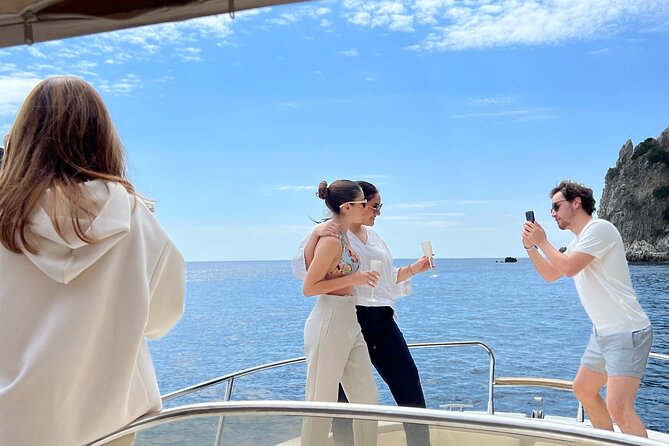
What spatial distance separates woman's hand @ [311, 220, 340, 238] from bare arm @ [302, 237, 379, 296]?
3 centimetres

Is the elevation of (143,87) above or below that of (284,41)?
below

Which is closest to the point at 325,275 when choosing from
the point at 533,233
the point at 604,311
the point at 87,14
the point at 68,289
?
the point at 533,233

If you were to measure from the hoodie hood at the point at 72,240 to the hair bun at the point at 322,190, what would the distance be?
1.70 meters

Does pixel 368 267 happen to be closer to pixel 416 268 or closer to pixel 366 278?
pixel 366 278

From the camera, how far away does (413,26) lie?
87.5 metres

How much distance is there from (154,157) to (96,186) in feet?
242

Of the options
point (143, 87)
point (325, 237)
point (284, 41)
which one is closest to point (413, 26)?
point (284, 41)

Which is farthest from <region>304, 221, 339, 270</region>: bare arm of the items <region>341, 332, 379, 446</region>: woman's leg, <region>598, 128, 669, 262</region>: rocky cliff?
<region>598, 128, 669, 262</region>: rocky cliff

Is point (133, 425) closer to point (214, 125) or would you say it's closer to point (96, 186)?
point (96, 186)

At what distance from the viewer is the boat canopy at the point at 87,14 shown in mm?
1407

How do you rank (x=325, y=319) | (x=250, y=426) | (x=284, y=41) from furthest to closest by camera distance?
1. (x=284, y=41)
2. (x=325, y=319)
3. (x=250, y=426)

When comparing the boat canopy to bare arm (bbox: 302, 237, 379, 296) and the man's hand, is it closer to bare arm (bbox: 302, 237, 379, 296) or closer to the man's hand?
bare arm (bbox: 302, 237, 379, 296)

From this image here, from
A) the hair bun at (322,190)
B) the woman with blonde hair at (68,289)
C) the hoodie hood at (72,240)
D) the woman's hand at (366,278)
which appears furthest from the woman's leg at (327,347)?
the hoodie hood at (72,240)

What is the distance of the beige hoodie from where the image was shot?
43.0 inches
